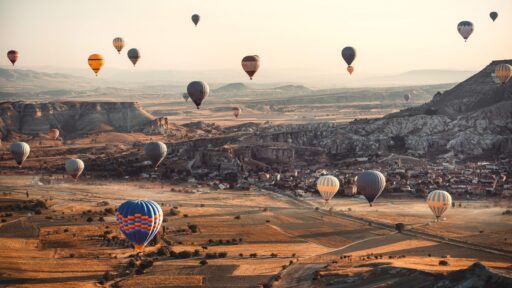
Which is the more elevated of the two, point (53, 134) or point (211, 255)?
point (53, 134)

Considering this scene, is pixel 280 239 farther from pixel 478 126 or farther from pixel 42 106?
pixel 42 106

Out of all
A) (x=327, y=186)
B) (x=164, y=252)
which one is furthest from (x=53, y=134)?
(x=164, y=252)

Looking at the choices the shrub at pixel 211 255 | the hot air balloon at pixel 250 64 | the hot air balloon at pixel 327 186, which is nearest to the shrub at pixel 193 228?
the shrub at pixel 211 255

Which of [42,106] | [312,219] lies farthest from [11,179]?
[42,106]

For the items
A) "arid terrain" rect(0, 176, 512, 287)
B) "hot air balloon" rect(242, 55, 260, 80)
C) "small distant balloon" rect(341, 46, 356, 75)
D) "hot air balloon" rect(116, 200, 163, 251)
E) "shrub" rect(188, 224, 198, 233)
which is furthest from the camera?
"small distant balloon" rect(341, 46, 356, 75)

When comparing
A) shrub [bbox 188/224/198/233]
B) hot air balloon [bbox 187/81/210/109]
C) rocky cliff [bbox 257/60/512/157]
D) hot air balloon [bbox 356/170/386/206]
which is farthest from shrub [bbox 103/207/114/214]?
rocky cliff [bbox 257/60/512/157]

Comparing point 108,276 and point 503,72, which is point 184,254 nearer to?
point 108,276

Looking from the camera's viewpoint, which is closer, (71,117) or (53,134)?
(53,134)

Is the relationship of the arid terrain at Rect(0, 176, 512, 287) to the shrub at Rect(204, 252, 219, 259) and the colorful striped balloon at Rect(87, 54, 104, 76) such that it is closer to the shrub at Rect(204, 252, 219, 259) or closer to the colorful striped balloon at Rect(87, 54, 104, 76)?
the shrub at Rect(204, 252, 219, 259)
